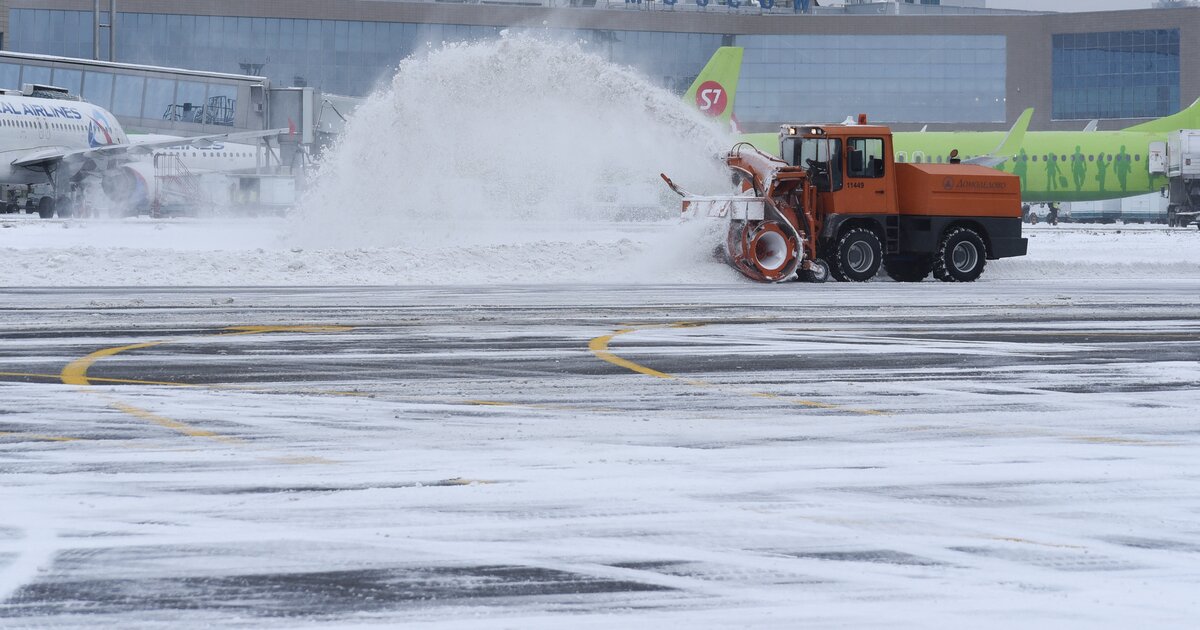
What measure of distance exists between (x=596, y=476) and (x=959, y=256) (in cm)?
1871

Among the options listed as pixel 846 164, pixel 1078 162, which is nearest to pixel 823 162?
pixel 846 164

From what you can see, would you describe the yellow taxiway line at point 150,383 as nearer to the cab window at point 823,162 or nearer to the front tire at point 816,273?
the cab window at point 823,162

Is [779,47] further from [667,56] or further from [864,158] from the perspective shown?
[864,158]

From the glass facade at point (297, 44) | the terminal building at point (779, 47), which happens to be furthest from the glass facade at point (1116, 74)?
the glass facade at point (297, 44)

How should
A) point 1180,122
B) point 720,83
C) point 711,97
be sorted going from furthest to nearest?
point 1180,122, point 720,83, point 711,97

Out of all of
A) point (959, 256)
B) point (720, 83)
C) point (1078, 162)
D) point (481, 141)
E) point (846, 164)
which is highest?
point (720, 83)

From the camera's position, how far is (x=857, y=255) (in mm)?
23406

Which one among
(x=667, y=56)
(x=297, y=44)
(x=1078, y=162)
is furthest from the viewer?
(x=667, y=56)

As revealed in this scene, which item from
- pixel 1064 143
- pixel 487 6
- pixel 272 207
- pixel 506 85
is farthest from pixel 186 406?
pixel 487 6

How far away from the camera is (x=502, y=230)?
104ft

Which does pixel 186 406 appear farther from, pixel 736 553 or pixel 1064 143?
pixel 1064 143

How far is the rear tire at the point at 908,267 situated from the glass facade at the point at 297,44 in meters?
76.0

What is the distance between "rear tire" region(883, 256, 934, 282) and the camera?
2475cm

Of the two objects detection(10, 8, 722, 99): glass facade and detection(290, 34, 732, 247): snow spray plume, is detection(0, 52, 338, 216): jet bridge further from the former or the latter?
detection(10, 8, 722, 99): glass facade
